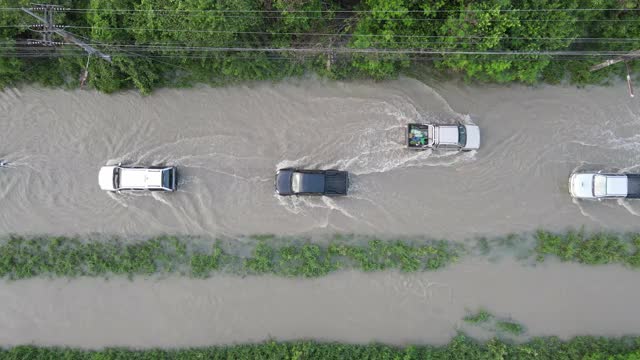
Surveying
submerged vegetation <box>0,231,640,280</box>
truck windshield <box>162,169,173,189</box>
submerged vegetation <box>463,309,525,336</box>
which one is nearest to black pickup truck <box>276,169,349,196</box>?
submerged vegetation <box>0,231,640,280</box>

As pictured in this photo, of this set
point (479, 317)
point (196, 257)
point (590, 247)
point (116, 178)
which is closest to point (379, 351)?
point (479, 317)

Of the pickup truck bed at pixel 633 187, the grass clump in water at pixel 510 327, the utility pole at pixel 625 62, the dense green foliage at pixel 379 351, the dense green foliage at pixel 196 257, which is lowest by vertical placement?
the dense green foliage at pixel 379 351

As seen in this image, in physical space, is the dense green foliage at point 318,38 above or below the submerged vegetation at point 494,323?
above

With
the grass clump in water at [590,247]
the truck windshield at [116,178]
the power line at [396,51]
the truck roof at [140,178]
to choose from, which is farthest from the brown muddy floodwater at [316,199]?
the power line at [396,51]

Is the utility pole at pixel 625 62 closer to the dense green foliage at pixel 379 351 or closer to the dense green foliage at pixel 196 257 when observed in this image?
the dense green foliage at pixel 196 257

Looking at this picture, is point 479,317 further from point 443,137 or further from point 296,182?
point 296,182

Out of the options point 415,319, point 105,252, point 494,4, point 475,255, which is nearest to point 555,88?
point 494,4
